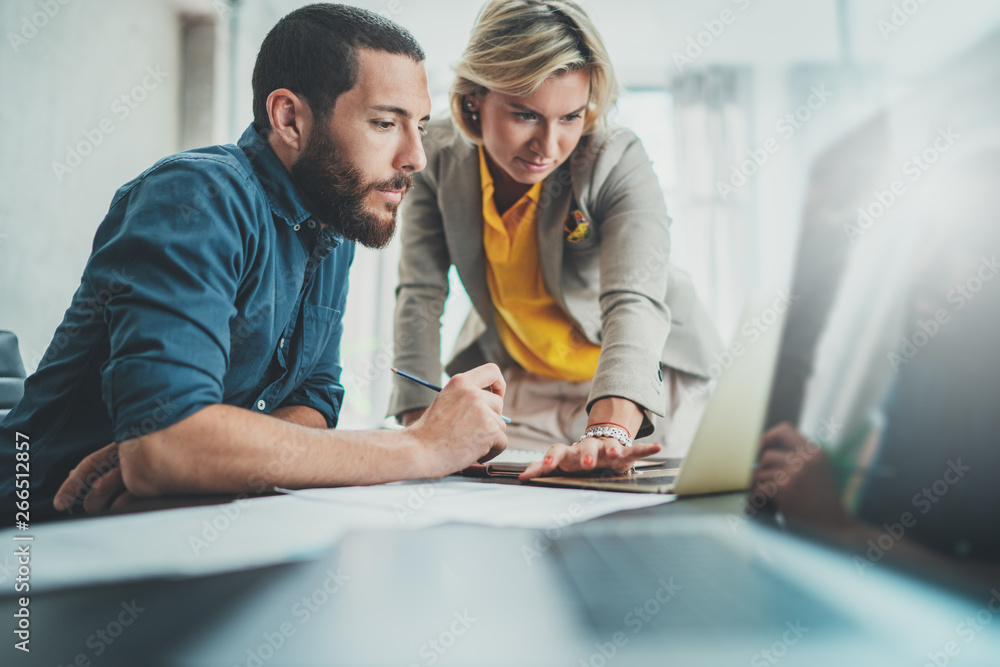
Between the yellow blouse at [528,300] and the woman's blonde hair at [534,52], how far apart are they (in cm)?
20

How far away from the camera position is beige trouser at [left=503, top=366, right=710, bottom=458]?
1.46 metres

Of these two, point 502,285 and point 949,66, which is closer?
point 949,66

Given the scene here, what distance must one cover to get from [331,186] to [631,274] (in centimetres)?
55

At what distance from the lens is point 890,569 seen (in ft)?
1.21

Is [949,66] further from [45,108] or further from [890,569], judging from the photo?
[45,108]

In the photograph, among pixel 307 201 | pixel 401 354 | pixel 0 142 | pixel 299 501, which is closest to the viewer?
pixel 299 501

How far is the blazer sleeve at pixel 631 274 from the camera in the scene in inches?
43.9

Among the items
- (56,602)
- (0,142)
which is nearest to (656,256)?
(56,602)

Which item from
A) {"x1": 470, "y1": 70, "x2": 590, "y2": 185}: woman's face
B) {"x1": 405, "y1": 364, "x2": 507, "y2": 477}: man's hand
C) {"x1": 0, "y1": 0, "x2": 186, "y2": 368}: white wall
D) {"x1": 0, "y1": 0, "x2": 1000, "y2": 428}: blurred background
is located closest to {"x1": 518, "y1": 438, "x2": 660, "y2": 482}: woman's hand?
{"x1": 405, "y1": 364, "x2": 507, "y2": 477}: man's hand

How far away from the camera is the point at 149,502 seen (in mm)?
639

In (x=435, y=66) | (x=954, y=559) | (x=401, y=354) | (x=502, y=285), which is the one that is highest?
(x=435, y=66)

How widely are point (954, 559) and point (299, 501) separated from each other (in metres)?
0.51

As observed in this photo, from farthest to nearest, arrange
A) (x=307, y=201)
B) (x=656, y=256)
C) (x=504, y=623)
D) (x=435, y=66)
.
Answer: (x=435, y=66) < (x=656, y=256) < (x=307, y=201) < (x=504, y=623)

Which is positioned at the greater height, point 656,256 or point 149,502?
point 656,256
